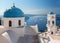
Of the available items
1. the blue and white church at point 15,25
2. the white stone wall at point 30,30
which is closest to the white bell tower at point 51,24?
the white stone wall at point 30,30

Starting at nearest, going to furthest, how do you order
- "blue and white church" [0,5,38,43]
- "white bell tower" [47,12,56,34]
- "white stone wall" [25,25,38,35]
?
"blue and white church" [0,5,38,43], "white stone wall" [25,25,38,35], "white bell tower" [47,12,56,34]

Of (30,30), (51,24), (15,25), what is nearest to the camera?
(15,25)

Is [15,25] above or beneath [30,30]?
above

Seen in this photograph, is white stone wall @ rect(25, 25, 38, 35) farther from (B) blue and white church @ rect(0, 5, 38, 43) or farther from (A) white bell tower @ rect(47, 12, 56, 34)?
(A) white bell tower @ rect(47, 12, 56, 34)

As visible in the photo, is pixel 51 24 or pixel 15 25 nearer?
pixel 15 25

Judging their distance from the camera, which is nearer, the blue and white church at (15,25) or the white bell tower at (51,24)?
the blue and white church at (15,25)

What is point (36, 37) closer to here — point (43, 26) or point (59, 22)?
point (43, 26)

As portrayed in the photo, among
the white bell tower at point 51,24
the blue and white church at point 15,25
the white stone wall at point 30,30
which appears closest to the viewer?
the blue and white church at point 15,25

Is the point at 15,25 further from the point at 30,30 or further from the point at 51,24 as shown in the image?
the point at 51,24

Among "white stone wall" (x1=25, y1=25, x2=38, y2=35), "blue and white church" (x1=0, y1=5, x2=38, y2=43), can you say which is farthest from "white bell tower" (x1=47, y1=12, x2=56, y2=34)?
"blue and white church" (x1=0, y1=5, x2=38, y2=43)

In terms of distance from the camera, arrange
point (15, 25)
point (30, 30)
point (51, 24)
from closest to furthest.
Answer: point (15, 25) → point (30, 30) → point (51, 24)

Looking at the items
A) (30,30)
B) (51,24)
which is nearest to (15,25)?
(30,30)

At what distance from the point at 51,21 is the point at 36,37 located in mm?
2211

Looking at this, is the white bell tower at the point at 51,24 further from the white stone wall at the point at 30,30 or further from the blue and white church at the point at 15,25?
the blue and white church at the point at 15,25
